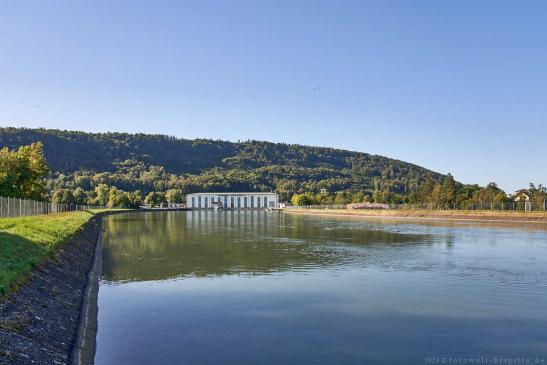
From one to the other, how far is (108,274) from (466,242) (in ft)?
92.6

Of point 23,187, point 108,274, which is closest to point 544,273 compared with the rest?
point 108,274

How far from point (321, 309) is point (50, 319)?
798 cm

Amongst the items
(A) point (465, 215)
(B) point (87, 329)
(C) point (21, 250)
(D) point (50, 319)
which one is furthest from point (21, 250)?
(A) point (465, 215)

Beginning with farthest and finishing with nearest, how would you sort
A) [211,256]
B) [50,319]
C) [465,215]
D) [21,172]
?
1. [465,215]
2. [21,172]
3. [211,256]
4. [50,319]

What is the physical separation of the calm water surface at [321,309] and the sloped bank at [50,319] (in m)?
0.56

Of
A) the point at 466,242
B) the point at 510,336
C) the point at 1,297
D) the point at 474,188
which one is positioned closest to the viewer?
the point at 1,297

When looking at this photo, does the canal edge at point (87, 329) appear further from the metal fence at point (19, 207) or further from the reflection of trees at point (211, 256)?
the metal fence at point (19, 207)

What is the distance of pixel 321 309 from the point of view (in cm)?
1631

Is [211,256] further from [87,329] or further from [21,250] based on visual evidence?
[87,329]

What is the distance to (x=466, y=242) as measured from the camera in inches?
1588

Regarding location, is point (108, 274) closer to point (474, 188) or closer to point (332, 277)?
point (332, 277)

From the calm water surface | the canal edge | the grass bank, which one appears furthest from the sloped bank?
the grass bank

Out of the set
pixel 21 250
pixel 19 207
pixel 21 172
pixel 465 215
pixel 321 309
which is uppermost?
pixel 21 172

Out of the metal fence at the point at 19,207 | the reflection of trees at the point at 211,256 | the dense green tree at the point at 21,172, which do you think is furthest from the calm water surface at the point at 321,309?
the dense green tree at the point at 21,172
